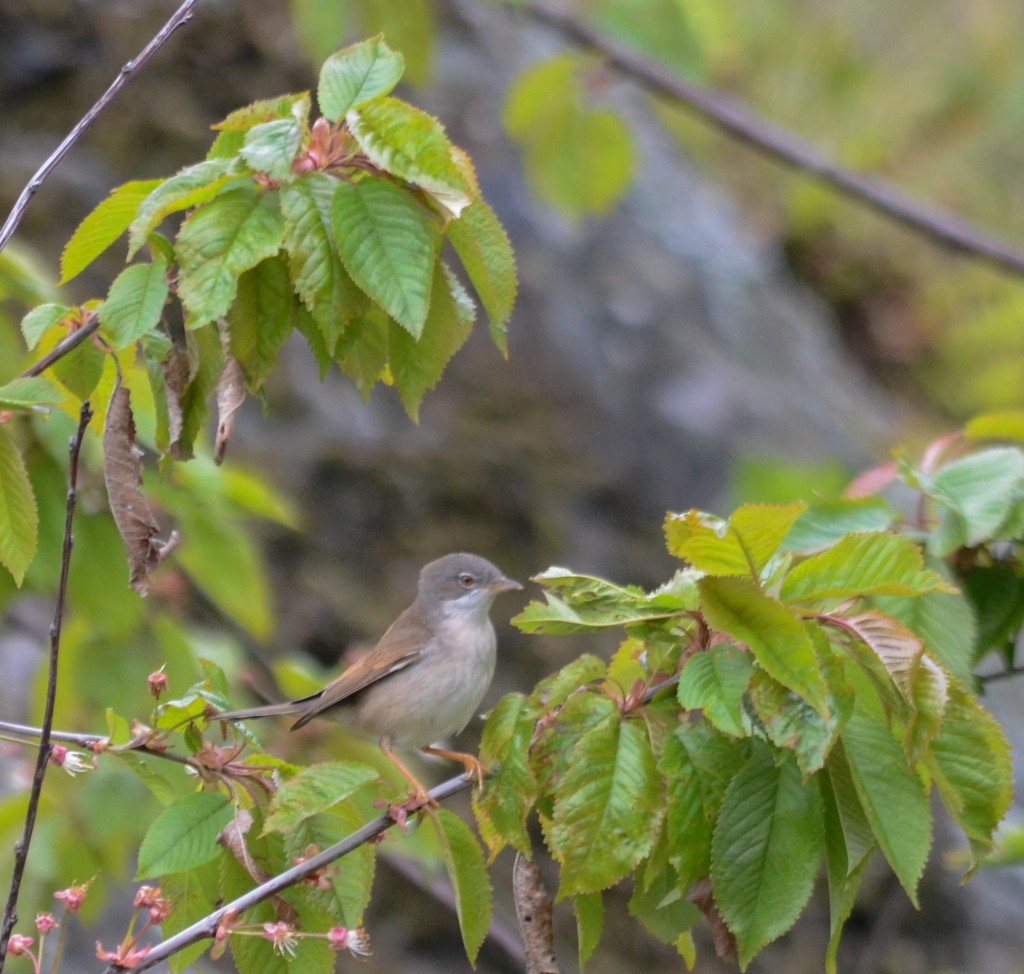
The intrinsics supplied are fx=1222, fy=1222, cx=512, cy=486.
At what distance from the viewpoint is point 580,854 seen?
6.67 ft

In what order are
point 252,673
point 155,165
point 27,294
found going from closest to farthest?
point 27,294 → point 252,673 → point 155,165

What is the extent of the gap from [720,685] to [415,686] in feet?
5.18

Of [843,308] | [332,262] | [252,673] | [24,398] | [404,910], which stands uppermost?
[332,262]

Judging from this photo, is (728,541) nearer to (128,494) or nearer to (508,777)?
(508,777)

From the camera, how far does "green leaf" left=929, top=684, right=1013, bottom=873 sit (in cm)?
202

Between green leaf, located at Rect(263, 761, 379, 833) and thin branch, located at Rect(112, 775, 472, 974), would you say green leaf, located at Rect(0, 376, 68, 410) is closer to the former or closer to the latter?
green leaf, located at Rect(263, 761, 379, 833)

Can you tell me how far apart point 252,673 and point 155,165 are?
14.6 feet

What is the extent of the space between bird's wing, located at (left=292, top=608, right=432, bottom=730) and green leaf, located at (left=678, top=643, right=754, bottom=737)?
149 centimetres

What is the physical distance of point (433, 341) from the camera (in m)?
2.28

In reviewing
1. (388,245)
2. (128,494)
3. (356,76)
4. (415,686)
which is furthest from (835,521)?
(128,494)

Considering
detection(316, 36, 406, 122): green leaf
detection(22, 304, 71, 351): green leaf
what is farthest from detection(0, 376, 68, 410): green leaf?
detection(316, 36, 406, 122): green leaf

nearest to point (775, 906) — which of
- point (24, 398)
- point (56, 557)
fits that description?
point (24, 398)

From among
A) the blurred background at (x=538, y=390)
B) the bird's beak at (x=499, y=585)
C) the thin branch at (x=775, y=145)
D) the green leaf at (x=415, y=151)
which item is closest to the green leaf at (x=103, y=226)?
the green leaf at (x=415, y=151)

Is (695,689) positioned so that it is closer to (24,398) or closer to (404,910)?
(24,398)
